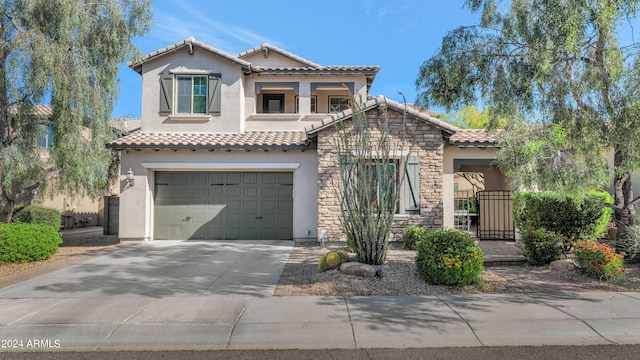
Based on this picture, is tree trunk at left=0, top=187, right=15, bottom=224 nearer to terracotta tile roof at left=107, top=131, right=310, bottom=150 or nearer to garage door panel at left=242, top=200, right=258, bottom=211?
terracotta tile roof at left=107, top=131, right=310, bottom=150

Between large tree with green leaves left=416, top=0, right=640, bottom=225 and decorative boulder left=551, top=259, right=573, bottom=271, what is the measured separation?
1.74 metres

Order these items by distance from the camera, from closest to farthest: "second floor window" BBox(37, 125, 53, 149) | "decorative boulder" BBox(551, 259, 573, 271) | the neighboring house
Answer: "decorative boulder" BBox(551, 259, 573, 271) < "second floor window" BBox(37, 125, 53, 149) < the neighboring house

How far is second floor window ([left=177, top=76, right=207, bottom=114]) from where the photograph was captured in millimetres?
14453

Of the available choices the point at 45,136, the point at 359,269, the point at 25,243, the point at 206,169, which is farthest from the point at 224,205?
the point at 359,269

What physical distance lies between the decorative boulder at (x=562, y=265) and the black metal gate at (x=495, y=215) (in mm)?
5983

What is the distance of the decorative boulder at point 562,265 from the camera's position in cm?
806

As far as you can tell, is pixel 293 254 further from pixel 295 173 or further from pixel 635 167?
pixel 635 167

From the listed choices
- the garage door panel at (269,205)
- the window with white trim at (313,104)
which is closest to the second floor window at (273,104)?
the window with white trim at (313,104)

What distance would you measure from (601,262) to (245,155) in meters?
10.3

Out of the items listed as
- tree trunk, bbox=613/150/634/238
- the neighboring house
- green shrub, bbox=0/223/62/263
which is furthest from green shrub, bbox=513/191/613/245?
the neighboring house

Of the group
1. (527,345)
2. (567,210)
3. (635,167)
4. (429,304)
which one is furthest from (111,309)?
(567,210)

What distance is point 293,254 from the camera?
10.5 meters

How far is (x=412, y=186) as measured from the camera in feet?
39.4

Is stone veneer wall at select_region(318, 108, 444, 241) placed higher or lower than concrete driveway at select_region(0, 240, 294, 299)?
higher
